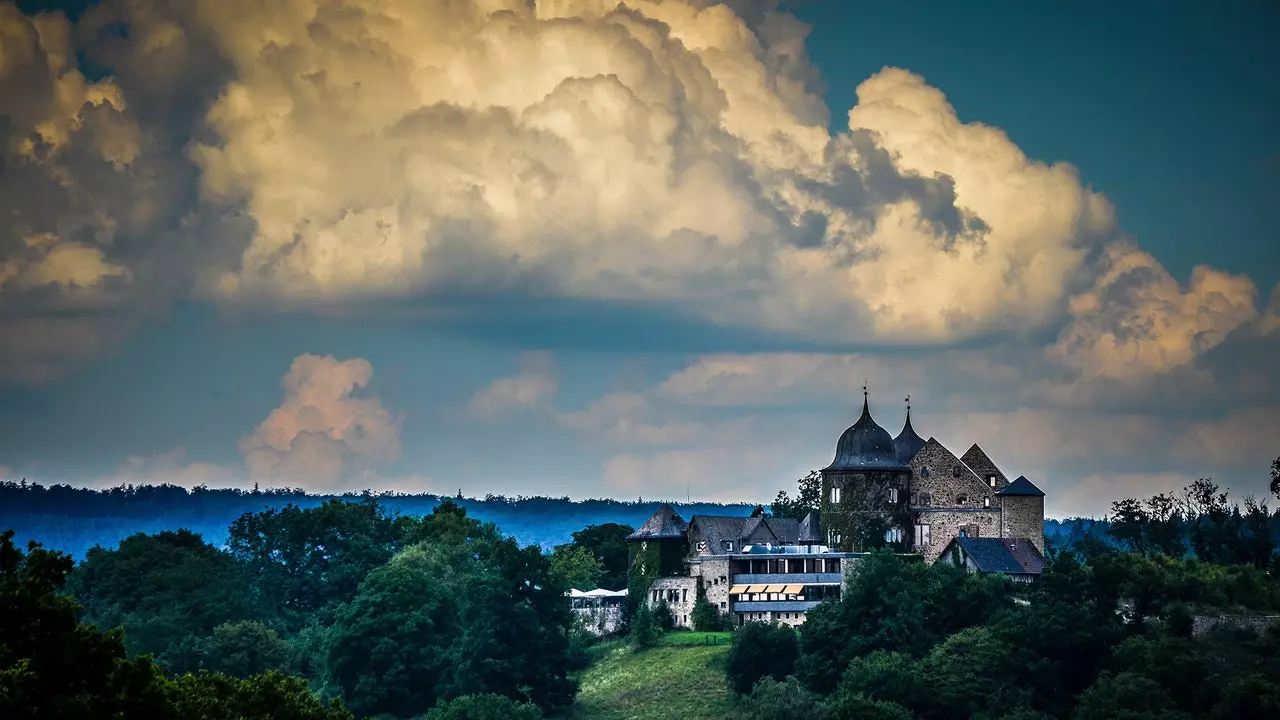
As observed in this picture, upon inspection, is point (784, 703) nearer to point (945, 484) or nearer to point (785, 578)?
point (785, 578)

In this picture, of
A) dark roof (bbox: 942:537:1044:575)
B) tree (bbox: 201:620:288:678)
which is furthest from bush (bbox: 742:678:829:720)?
tree (bbox: 201:620:288:678)

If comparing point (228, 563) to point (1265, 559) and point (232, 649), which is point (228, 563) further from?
point (1265, 559)

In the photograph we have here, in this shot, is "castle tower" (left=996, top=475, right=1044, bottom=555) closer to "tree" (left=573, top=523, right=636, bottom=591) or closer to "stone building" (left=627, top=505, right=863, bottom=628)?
"stone building" (left=627, top=505, right=863, bottom=628)

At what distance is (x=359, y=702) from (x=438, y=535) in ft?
79.9

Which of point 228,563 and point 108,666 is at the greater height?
point 228,563

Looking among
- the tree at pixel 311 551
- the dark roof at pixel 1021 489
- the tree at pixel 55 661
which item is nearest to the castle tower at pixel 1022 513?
the dark roof at pixel 1021 489

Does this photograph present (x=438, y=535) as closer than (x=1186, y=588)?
No

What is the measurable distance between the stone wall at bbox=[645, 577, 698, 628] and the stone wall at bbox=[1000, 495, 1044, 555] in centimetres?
1730

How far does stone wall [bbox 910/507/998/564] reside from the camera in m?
101

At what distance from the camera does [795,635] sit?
9394 centimetres

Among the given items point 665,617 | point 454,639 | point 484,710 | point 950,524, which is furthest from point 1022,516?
point 454,639

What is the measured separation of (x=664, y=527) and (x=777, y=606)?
31.0 feet

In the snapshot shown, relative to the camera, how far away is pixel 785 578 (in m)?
102

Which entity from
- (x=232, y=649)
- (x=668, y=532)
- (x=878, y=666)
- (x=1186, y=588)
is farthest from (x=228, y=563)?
(x=1186, y=588)
